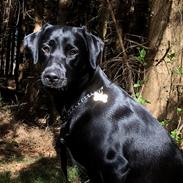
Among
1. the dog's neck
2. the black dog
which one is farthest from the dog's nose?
the dog's neck

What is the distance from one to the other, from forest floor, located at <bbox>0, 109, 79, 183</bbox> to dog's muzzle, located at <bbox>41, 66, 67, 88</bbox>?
89.5 inches

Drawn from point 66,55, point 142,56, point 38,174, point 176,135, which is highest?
point 66,55

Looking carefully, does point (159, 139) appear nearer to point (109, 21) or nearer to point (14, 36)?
point (109, 21)

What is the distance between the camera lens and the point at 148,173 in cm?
408

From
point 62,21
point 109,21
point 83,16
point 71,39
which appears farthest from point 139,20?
point 71,39

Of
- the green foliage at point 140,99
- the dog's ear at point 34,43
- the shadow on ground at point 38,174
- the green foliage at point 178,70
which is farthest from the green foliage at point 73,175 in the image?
the dog's ear at point 34,43

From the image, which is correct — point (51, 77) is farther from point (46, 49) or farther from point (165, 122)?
point (165, 122)

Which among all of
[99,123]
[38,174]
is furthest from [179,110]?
[99,123]

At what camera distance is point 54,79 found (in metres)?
4.05

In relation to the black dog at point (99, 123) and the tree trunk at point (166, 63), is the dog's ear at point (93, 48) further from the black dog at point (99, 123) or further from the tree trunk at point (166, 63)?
the tree trunk at point (166, 63)

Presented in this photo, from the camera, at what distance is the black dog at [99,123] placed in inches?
156

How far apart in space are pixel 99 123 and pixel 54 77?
19.6 inches

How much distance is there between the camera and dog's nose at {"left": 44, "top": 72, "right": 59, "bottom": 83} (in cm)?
403

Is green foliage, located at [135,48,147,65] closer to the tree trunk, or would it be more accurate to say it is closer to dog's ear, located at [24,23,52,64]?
the tree trunk
